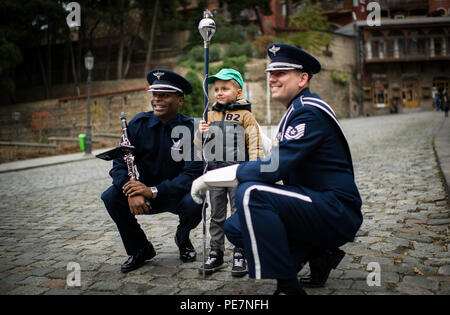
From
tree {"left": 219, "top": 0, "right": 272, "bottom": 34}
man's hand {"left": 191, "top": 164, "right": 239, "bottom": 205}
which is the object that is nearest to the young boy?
man's hand {"left": 191, "top": 164, "right": 239, "bottom": 205}

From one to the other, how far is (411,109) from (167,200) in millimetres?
44762

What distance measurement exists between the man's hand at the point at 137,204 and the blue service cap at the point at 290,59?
1486 millimetres

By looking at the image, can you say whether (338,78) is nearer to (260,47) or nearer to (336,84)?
(336,84)

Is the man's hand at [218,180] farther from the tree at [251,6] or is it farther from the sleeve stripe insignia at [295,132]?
the tree at [251,6]

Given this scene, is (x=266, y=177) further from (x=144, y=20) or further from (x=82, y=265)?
(x=144, y=20)

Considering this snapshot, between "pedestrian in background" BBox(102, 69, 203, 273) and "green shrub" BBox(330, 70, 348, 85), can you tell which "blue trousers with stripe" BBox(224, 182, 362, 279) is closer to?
"pedestrian in background" BBox(102, 69, 203, 273)

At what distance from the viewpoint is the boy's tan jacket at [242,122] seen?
3727 mm

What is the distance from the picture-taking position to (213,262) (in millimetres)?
3500

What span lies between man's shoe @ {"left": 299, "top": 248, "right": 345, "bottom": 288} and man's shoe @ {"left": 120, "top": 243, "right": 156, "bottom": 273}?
1.45 metres

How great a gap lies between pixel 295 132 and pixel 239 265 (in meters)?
1.36

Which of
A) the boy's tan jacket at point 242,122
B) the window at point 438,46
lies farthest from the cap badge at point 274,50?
the window at point 438,46

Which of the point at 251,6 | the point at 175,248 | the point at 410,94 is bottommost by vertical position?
the point at 175,248

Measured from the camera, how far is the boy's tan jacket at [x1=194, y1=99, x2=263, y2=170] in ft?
12.2

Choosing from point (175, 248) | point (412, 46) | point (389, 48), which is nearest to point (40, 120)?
point (175, 248)
